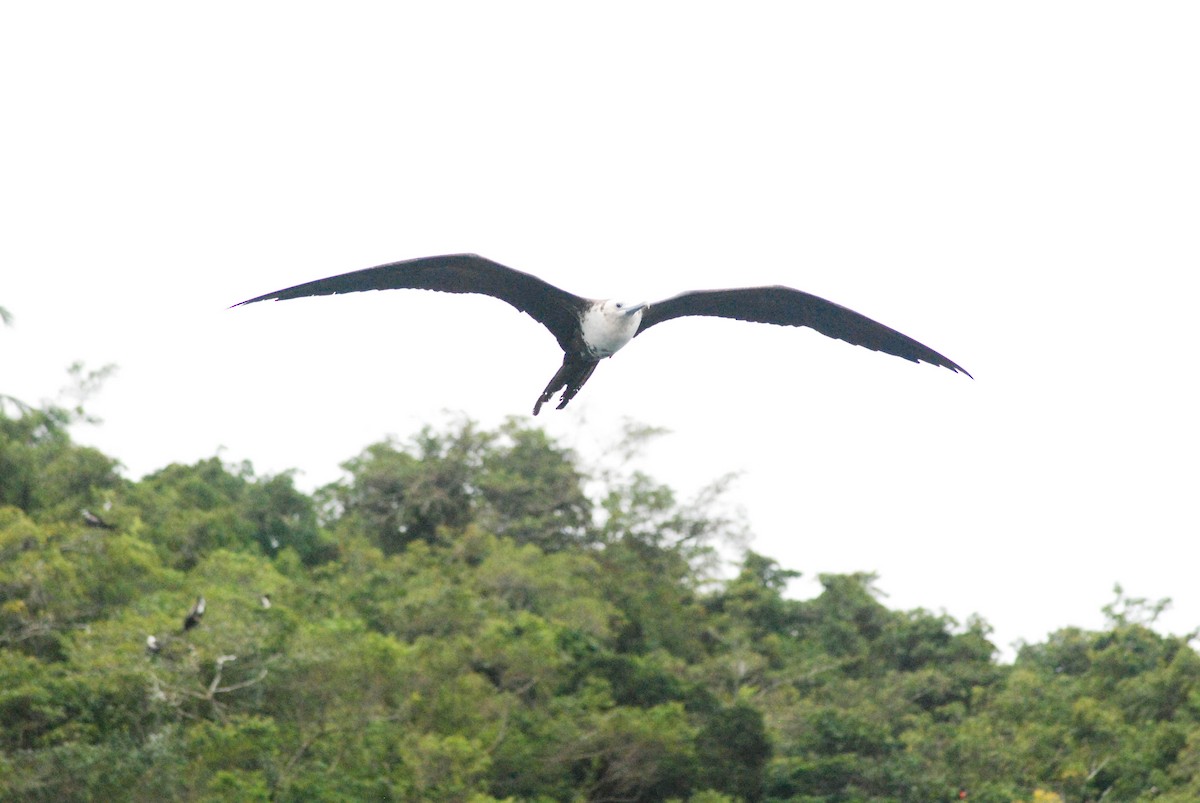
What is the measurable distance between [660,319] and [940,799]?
10100mm

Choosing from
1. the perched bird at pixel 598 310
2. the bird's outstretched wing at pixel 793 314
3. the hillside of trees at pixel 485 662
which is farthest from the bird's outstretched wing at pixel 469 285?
the hillside of trees at pixel 485 662

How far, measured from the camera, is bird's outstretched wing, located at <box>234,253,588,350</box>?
8.77 m

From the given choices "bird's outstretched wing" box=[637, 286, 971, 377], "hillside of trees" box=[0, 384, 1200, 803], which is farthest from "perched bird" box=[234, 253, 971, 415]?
"hillside of trees" box=[0, 384, 1200, 803]

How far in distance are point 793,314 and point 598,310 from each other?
3.90 ft

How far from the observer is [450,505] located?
28.5m

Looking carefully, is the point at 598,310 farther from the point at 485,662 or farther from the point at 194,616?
the point at 485,662

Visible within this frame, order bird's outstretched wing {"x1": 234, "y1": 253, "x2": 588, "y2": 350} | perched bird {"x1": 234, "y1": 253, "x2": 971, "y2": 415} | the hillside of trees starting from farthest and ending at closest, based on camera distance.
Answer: the hillside of trees, perched bird {"x1": 234, "y1": 253, "x2": 971, "y2": 415}, bird's outstretched wing {"x1": 234, "y1": 253, "x2": 588, "y2": 350}

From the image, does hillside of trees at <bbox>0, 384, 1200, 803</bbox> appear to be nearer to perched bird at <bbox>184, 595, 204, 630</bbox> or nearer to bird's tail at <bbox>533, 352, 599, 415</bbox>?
perched bird at <bbox>184, 595, 204, 630</bbox>

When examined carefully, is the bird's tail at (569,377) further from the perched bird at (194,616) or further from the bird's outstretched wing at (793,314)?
the perched bird at (194,616)

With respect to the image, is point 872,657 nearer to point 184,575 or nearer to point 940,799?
point 940,799

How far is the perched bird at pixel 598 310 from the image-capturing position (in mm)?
9141

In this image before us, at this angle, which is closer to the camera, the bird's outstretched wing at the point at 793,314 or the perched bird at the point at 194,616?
the bird's outstretched wing at the point at 793,314

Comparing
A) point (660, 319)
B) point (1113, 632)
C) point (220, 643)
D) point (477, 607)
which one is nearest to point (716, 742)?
point (477, 607)

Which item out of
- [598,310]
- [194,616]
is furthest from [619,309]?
[194,616]
